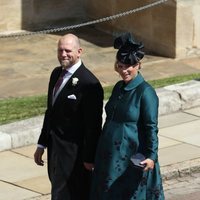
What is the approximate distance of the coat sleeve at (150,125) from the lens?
6715 millimetres

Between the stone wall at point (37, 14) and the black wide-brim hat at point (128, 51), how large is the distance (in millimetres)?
9766

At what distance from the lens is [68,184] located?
23.7ft

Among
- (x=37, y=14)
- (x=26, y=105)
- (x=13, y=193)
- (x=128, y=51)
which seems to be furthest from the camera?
(x=37, y=14)

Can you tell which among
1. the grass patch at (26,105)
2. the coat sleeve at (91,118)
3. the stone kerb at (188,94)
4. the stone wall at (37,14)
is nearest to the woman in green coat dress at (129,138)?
the coat sleeve at (91,118)

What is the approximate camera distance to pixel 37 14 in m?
16.8

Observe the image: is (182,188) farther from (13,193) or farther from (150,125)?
(150,125)

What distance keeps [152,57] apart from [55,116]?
817 centimetres

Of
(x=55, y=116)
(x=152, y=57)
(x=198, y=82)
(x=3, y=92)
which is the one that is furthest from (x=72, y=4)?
(x=55, y=116)

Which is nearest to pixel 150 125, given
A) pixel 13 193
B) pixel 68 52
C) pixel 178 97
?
pixel 68 52

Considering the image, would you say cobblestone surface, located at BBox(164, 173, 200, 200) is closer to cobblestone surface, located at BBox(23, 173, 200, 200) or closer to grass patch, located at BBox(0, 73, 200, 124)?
cobblestone surface, located at BBox(23, 173, 200, 200)

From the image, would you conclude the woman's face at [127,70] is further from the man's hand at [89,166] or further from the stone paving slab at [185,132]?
the stone paving slab at [185,132]

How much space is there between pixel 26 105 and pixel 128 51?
5016 millimetres

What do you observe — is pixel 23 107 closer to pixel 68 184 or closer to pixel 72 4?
pixel 68 184

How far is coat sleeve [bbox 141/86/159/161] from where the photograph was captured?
22.0ft
